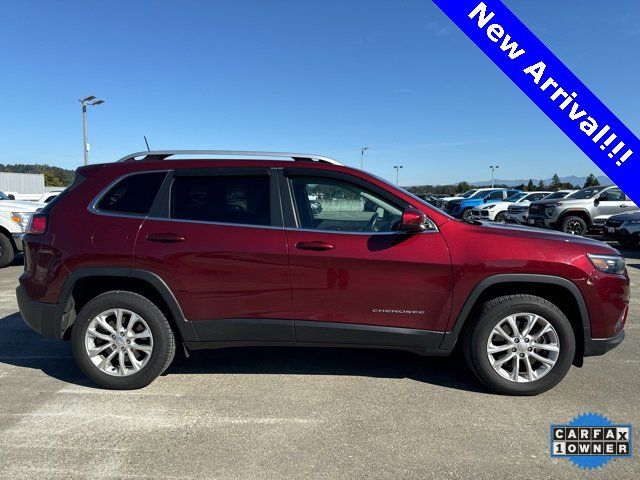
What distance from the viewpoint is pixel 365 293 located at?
339 centimetres

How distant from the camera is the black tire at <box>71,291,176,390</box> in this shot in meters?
3.53

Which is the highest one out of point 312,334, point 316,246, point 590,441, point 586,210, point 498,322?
point 316,246

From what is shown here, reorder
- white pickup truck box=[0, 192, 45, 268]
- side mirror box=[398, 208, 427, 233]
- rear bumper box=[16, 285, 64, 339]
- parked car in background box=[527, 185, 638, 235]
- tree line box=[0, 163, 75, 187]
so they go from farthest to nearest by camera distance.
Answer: tree line box=[0, 163, 75, 187] → parked car in background box=[527, 185, 638, 235] → white pickup truck box=[0, 192, 45, 268] → rear bumper box=[16, 285, 64, 339] → side mirror box=[398, 208, 427, 233]

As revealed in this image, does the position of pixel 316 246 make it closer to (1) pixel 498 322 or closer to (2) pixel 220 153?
(2) pixel 220 153

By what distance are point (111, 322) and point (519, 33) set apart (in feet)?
16.0

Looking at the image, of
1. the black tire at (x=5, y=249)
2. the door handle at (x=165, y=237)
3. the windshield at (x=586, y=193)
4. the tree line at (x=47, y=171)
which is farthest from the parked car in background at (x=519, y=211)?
the tree line at (x=47, y=171)

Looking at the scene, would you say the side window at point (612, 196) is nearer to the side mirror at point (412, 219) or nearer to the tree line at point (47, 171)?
the side mirror at point (412, 219)

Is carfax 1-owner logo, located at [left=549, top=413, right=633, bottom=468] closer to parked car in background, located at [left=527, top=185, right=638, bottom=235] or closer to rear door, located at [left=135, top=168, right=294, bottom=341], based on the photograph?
rear door, located at [left=135, top=168, right=294, bottom=341]

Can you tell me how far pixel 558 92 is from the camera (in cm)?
467

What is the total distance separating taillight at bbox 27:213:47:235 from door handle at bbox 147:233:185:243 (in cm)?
94

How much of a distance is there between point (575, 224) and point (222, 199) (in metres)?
14.1

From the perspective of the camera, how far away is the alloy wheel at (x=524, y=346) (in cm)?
343

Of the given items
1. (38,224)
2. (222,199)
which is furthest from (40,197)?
(222,199)

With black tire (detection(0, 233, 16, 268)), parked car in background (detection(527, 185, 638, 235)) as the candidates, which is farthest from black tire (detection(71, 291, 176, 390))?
parked car in background (detection(527, 185, 638, 235))
